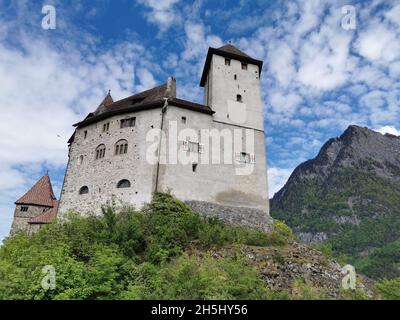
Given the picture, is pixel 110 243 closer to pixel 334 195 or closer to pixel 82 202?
pixel 82 202

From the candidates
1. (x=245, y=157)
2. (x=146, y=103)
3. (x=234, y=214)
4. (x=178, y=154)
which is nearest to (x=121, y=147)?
(x=146, y=103)

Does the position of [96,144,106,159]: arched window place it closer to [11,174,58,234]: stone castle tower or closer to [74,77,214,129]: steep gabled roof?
[74,77,214,129]: steep gabled roof

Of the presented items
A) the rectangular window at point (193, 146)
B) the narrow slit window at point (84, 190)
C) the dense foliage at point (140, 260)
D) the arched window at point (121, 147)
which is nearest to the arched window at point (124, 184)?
the arched window at point (121, 147)

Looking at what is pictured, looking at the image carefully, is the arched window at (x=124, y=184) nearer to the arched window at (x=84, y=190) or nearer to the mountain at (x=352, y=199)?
the arched window at (x=84, y=190)

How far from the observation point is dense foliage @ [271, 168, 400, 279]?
95.0 metres

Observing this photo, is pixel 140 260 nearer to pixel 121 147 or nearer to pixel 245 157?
pixel 121 147

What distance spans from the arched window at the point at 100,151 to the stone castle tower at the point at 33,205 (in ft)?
27.1

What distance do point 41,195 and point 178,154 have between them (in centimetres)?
1784

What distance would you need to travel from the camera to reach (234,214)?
2362 cm

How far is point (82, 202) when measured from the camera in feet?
82.3

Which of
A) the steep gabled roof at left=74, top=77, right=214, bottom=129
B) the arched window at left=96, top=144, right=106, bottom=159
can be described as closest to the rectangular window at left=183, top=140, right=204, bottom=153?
the steep gabled roof at left=74, top=77, right=214, bottom=129

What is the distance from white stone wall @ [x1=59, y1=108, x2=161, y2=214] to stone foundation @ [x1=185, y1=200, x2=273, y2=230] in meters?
3.53

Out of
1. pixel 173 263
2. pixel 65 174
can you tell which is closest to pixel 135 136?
pixel 65 174
